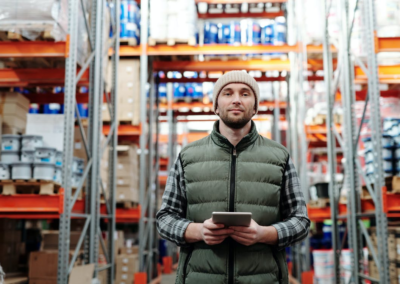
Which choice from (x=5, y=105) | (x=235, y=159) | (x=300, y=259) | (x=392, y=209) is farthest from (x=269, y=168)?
(x=300, y=259)

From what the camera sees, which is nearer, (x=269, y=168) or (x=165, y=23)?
(x=269, y=168)

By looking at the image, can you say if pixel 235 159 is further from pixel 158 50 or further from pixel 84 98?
pixel 158 50

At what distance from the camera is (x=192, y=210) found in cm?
237

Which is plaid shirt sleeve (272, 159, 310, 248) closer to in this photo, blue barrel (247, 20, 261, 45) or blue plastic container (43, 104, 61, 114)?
blue plastic container (43, 104, 61, 114)

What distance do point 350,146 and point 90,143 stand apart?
3.24 meters

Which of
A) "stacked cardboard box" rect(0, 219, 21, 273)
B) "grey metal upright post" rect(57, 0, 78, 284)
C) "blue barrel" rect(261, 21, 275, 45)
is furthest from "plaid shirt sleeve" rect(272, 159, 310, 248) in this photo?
"blue barrel" rect(261, 21, 275, 45)

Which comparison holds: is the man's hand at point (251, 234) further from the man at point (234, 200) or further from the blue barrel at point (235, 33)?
the blue barrel at point (235, 33)

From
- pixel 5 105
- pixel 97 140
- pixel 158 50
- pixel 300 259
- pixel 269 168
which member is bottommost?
pixel 300 259

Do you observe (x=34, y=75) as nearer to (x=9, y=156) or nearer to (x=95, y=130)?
(x=95, y=130)

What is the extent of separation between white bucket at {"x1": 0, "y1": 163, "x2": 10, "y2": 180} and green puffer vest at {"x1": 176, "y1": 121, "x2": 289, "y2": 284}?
11.4 ft

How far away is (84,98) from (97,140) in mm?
812

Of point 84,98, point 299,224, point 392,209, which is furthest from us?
point 84,98

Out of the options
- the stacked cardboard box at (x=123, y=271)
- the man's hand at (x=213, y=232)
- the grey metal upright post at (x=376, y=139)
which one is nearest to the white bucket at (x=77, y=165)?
the stacked cardboard box at (x=123, y=271)

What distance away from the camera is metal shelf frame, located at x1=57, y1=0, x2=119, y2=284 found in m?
4.95
